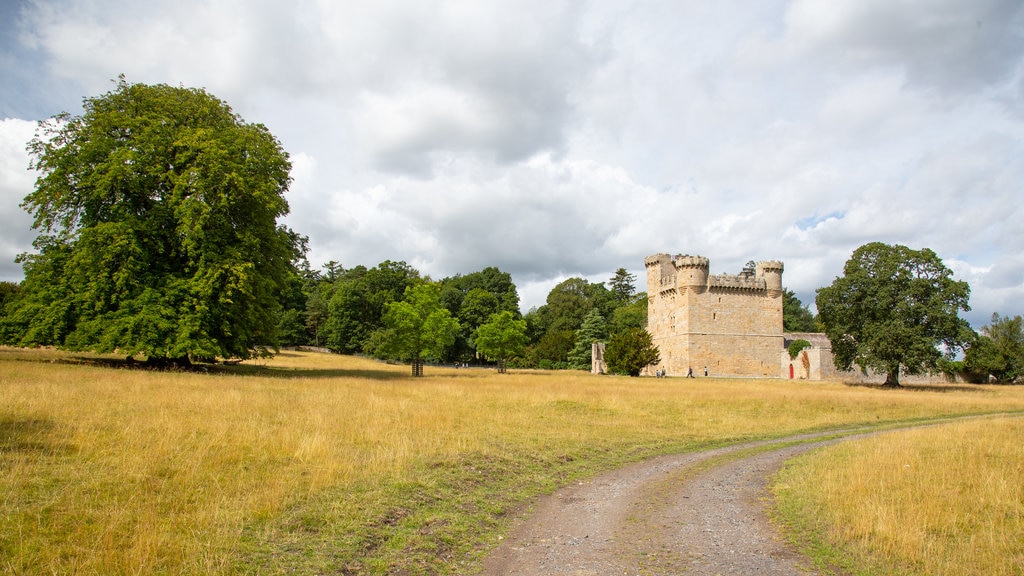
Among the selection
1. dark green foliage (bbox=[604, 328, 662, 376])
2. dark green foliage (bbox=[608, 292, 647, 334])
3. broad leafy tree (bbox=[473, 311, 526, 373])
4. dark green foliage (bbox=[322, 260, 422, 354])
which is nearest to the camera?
dark green foliage (bbox=[604, 328, 662, 376])

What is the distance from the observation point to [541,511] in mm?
8602

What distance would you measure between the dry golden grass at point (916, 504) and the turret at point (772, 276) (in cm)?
A: 4845

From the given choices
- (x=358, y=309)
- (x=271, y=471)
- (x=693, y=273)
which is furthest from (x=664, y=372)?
(x=271, y=471)

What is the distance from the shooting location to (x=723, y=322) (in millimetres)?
58562

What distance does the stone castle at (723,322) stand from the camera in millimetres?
57812

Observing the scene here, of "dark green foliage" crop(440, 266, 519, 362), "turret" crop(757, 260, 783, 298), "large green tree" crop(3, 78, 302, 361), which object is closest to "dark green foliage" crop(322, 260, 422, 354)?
"dark green foliage" crop(440, 266, 519, 362)

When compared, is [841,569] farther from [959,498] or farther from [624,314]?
[624,314]

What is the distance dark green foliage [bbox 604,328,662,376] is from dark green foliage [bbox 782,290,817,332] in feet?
178

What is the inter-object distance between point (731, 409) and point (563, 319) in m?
69.1

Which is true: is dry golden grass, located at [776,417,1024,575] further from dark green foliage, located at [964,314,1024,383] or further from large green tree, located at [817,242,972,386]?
dark green foliage, located at [964,314,1024,383]

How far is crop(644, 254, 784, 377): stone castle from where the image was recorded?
5781cm

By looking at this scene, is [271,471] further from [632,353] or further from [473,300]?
[473,300]

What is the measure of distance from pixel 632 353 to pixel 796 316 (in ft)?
203

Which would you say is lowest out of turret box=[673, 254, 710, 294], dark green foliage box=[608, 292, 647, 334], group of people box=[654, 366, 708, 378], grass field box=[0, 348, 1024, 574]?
grass field box=[0, 348, 1024, 574]
